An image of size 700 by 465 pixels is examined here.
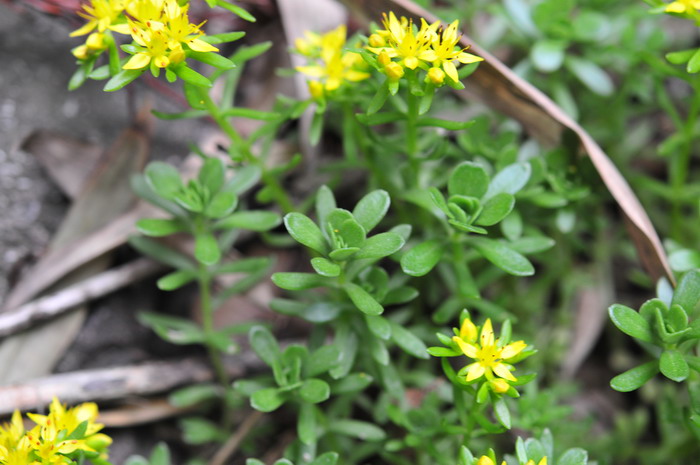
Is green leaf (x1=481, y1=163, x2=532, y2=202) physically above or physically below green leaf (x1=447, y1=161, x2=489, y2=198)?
below

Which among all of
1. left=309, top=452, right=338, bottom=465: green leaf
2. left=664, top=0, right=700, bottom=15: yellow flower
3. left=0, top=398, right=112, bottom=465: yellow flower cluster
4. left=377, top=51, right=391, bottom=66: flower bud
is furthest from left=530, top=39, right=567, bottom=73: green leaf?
left=0, top=398, right=112, bottom=465: yellow flower cluster

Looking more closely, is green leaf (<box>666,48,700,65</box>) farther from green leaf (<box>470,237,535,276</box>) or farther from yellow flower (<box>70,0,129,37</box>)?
yellow flower (<box>70,0,129,37</box>)

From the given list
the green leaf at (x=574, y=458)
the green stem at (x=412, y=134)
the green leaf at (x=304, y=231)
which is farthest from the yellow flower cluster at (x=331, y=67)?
the green leaf at (x=574, y=458)

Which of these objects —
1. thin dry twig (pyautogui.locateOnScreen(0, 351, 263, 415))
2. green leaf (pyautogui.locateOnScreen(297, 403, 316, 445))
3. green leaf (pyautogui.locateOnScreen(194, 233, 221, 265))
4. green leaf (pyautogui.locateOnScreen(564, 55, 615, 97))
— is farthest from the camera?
green leaf (pyautogui.locateOnScreen(564, 55, 615, 97))

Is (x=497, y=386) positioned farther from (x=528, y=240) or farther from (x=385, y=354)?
(x=528, y=240)

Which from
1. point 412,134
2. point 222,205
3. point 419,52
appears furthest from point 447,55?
point 222,205

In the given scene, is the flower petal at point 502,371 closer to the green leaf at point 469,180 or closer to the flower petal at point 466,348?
the flower petal at point 466,348

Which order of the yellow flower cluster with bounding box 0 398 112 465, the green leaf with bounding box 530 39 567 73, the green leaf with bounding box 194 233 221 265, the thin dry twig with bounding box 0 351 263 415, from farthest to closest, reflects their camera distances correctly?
the green leaf with bounding box 530 39 567 73 < the thin dry twig with bounding box 0 351 263 415 < the green leaf with bounding box 194 233 221 265 < the yellow flower cluster with bounding box 0 398 112 465
